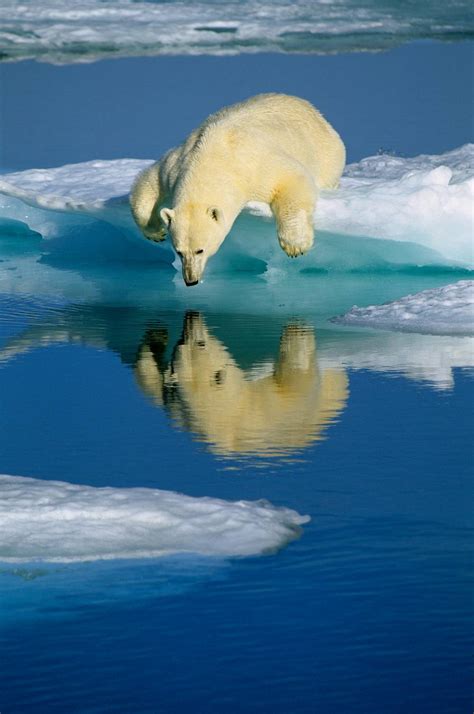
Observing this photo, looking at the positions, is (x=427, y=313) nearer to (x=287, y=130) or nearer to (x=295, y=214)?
(x=295, y=214)

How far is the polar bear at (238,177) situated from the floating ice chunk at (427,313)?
0.58 m

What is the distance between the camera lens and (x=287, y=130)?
5883mm

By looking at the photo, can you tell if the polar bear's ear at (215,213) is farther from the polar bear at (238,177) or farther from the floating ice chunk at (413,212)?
the floating ice chunk at (413,212)

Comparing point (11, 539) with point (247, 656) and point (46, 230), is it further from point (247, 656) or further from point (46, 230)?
point (46, 230)

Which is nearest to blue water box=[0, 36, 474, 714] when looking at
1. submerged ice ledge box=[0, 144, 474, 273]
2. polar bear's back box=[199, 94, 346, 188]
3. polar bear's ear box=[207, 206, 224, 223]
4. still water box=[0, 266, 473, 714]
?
still water box=[0, 266, 473, 714]

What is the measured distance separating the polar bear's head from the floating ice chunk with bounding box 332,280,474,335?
579mm

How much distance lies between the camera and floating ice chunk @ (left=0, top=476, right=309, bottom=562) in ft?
8.46

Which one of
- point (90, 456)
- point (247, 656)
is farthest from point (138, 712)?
point (90, 456)

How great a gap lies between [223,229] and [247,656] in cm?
317

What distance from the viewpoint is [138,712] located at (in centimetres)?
204

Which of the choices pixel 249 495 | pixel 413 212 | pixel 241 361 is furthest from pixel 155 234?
pixel 249 495

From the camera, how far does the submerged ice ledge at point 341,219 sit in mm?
5723

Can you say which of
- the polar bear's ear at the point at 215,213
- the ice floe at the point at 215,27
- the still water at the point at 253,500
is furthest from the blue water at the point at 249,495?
the ice floe at the point at 215,27

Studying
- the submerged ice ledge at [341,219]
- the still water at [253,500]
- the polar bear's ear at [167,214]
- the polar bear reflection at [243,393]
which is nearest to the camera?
the still water at [253,500]
